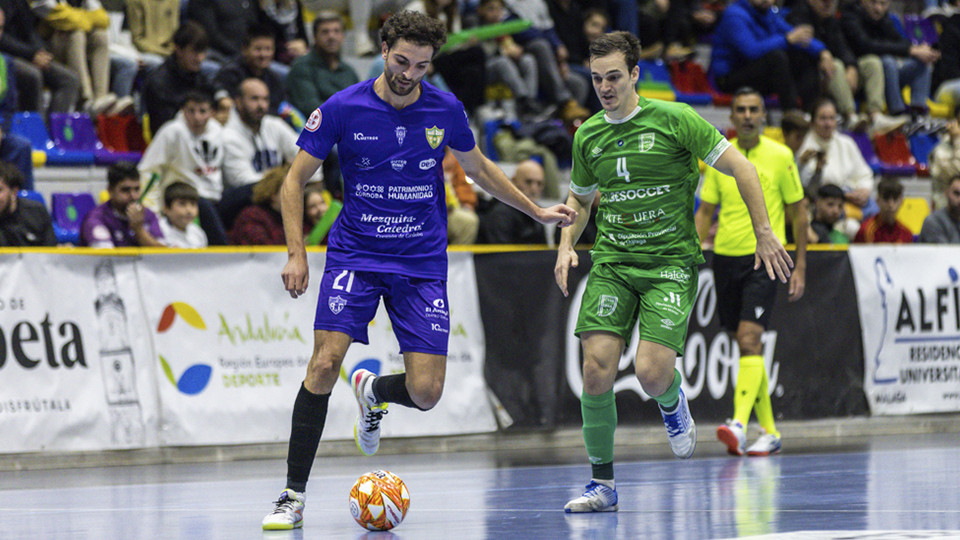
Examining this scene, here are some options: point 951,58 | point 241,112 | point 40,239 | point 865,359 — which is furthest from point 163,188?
point 951,58

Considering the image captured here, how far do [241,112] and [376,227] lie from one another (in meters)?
6.79

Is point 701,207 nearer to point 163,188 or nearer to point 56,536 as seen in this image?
point 163,188

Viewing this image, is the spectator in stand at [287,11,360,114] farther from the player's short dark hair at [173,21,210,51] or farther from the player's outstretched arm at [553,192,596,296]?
the player's outstretched arm at [553,192,596,296]

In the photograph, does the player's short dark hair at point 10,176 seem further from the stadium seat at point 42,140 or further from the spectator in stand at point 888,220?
the spectator in stand at point 888,220

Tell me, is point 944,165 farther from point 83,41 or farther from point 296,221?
point 296,221

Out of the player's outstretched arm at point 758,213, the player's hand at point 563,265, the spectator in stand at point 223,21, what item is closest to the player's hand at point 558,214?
the player's hand at point 563,265

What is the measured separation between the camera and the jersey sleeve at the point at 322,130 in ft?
20.1

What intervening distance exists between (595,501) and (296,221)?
1.87 metres

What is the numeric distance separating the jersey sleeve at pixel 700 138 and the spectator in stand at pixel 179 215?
5510mm

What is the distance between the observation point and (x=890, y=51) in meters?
19.1

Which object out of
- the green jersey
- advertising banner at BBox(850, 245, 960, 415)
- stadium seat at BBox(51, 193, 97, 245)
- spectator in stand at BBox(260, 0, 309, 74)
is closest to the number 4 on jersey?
the green jersey

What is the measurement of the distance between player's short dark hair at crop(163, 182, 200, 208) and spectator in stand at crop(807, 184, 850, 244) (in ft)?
20.3

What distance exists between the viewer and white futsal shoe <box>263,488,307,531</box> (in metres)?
5.68

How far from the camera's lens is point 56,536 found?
5562 mm
